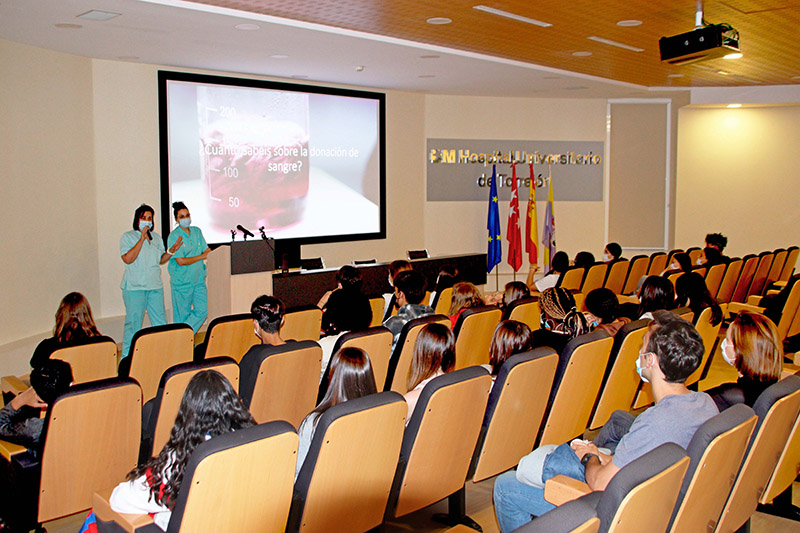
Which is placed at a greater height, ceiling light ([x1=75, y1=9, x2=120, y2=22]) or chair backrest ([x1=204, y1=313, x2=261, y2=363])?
ceiling light ([x1=75, y1=9, x2=120, y2=22])

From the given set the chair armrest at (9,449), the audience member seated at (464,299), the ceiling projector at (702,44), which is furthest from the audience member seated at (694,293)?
the chair armrest at (9,449)

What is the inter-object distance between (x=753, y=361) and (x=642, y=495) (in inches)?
64.5

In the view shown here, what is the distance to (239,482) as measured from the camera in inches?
80.9

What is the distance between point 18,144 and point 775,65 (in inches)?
392

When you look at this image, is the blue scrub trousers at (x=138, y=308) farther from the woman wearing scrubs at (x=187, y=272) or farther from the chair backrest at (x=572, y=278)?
the chair backrest at (x=572, y=278)

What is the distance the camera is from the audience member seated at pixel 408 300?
15.8 ft

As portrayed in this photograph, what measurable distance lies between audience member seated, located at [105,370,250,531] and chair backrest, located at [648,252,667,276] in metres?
7.53

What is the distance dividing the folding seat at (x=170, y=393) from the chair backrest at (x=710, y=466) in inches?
74.6

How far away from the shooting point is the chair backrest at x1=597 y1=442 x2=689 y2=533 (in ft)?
5.62

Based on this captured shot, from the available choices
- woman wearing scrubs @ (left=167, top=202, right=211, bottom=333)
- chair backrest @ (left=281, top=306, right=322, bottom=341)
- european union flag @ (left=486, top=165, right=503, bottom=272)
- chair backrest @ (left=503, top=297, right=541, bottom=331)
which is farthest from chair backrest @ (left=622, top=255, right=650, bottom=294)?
woman wearing scrubs @ (left=167, top=202, right=211, bottom=333)

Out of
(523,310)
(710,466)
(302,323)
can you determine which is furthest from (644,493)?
(302,323)

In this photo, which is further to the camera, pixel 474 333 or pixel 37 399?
pixel 474 333

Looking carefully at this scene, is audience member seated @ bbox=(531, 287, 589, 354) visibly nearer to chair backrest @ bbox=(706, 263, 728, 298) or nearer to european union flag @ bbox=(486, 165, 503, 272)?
chair backrest @ bbox=(706, 263, 728, 298)

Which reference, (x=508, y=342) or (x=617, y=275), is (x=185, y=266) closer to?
(x=508, y=342)
